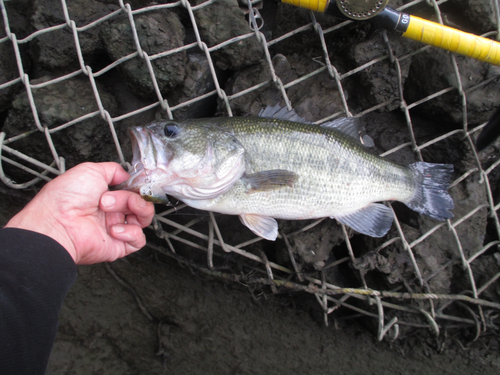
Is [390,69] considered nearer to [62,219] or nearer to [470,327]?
[470,327]

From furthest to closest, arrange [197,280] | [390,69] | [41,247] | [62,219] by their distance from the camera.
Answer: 1. [197,280]
2. [390,69]
3. [62,219]
4. [41,247]

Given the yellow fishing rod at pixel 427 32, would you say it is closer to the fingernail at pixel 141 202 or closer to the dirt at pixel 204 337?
the fingernail at pixel 141 202

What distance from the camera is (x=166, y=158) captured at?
6.10 feet

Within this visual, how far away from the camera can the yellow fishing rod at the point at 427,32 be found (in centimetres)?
221

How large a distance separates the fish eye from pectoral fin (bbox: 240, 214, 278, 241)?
721 mm

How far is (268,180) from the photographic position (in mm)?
1992

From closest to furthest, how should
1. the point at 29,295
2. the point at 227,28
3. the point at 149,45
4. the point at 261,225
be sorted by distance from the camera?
the point at 29,295
the point at 261,225
the point at 149,45
the point at 227,28

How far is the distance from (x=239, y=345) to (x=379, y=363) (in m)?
1.31

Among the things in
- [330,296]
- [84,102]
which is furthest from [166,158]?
[330,296]

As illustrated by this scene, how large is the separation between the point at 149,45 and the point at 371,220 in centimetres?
214

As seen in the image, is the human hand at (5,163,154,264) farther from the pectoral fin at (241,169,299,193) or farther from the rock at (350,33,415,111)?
the rock at (350,33,415,111)

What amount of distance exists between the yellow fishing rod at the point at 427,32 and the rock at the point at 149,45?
0.92m

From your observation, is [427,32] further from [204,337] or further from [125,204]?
[204,337]

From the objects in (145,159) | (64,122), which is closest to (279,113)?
(145,159)
